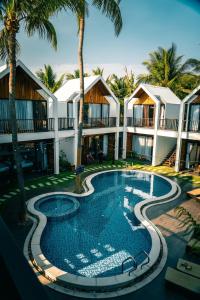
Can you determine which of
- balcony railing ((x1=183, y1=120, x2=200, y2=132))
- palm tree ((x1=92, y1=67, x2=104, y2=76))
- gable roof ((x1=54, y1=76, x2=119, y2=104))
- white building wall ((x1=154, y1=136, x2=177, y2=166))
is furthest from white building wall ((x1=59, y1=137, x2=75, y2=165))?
palm tree ((x1=92, y1=67, x2=104, y2=76))

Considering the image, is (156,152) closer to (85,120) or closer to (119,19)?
(85,120)

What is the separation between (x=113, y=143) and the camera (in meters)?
27.0

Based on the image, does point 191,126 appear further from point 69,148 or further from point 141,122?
point 69,148

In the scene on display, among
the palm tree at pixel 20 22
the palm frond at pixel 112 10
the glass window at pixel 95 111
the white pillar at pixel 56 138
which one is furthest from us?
the glass window at pixel 95 111

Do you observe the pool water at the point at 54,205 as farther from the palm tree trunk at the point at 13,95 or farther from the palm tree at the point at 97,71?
the palm tree at the point at 97,71

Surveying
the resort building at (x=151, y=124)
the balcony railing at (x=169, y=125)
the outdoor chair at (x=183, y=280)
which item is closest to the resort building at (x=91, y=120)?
the resort building at (x=151, y=124)

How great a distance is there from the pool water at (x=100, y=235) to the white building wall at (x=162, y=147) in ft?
24.0

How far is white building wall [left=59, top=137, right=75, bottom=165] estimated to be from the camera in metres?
23.0

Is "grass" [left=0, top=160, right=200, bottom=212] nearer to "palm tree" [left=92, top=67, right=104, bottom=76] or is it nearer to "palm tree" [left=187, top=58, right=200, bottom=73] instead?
"palm tree" [left=187, top=58, right=200, bottom=73]

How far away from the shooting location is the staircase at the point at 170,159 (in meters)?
24.9

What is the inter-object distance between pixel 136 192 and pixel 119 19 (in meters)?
12.4

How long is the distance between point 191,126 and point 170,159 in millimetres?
4608

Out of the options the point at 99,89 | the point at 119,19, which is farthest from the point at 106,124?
the point at 119,19

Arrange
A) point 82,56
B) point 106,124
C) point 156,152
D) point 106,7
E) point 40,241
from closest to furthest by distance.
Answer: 1. point 40,241
2. point 106,7
3. point 82,56
4. point 156,152
5. point 106,124
